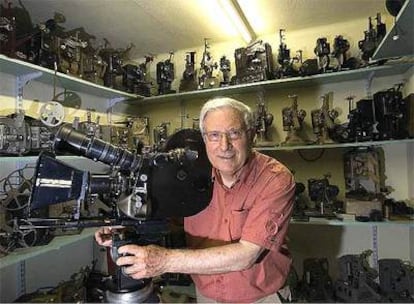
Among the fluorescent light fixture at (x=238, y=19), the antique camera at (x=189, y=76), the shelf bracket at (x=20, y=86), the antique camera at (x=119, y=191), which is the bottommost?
the antique camera at (x=119, y=191)

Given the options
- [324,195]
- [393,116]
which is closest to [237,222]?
[324,195]

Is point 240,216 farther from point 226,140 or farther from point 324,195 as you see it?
point 324,195

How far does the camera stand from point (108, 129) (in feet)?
7.77

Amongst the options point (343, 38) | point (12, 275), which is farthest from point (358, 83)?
point (12, 275)

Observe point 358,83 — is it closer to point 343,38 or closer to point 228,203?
point 343,38

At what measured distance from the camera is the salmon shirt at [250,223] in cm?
117

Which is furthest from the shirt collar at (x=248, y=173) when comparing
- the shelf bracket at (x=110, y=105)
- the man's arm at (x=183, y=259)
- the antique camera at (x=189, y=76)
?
the shelf bracket at (x=110, y=105)

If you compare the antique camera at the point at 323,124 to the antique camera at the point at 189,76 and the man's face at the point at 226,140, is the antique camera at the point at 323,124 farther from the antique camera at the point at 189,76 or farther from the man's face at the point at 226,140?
the man's face at the point at 226,140

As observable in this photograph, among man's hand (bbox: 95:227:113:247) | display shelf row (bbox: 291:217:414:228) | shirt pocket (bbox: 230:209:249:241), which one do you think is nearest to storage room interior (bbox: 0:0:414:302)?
display shelf row (bbox: 291:217:414:228)

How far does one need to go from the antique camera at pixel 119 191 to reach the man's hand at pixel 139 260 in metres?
0.04

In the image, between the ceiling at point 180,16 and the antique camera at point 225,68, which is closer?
the ceiling at point 180,16

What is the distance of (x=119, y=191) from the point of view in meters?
1.01

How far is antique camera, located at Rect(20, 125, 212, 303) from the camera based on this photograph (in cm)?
95

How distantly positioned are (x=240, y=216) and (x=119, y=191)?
1.72ft
